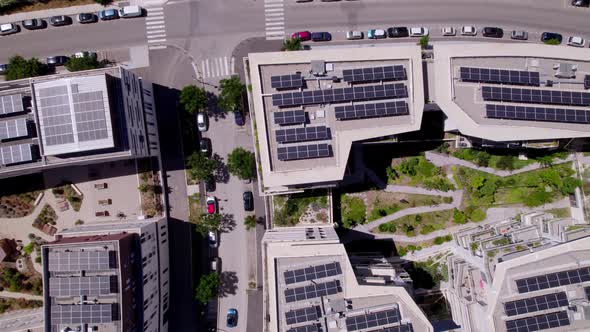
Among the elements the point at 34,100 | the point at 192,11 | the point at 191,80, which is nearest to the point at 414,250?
the point at 191,80

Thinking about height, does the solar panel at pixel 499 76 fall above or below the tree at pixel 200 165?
above

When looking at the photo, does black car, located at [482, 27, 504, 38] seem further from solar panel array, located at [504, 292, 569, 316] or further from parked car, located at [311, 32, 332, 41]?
solar panel array, located at [504, 292, 569, 316]

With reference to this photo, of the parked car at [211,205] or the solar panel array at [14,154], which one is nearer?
the solar panel array at [14,154]

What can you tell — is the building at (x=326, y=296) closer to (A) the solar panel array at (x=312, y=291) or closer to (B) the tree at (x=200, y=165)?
(A) the solar panel array at (x=312, y=291)

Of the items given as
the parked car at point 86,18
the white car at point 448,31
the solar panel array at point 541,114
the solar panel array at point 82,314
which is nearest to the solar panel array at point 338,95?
the solar panel array at point 541,114

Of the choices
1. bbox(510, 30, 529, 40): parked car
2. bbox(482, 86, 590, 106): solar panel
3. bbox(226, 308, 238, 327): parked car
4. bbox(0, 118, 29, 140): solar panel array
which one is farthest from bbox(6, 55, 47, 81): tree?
bbox(510, 30, 529, 40): parked car

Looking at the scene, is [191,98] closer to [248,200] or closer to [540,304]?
[248,200]
